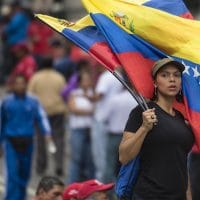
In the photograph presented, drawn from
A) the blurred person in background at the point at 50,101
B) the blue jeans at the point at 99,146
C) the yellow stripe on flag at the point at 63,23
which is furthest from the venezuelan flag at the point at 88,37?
the blurred person in background at the point at 50,101

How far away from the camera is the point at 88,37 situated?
771 centimetres

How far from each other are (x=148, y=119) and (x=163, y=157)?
377mm

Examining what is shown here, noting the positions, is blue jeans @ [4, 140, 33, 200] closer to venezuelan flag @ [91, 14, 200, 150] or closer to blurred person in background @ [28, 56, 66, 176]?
blurred person in background @ [28, 56, 66, 176]

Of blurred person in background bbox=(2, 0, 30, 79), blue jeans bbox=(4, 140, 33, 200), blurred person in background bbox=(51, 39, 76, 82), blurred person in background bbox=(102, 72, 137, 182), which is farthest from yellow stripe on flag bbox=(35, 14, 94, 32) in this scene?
blurred person in background bbox=(2, 0, 30, 79)

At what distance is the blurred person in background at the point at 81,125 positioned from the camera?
41.9 feet

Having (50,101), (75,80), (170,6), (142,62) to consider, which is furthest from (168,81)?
(50,101)

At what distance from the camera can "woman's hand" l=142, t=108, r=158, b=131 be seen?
686 cm

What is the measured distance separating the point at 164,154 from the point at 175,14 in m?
1.34

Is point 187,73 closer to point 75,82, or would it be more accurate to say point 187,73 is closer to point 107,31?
point 107,31

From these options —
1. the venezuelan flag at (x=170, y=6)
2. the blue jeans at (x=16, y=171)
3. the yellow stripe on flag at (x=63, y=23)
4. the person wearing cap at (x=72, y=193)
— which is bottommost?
the blue jeans at (x=16, y=171)

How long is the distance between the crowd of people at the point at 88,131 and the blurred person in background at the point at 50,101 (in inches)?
0.5

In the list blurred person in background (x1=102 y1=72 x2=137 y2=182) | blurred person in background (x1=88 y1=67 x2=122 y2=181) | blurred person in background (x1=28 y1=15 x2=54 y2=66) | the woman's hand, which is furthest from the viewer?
blurred person in background (x1=28 y1=15 x2=54 y2=66)

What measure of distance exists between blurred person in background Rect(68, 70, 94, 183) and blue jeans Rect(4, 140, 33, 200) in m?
0.90

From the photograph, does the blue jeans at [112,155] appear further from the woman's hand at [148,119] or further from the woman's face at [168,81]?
the woman's hand at [148,119]
